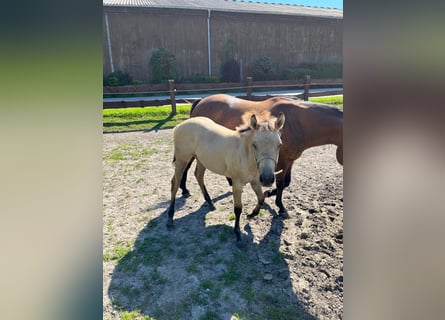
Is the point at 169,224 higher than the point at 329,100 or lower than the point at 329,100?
lower

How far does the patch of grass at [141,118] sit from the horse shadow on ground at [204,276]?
21.3 feet

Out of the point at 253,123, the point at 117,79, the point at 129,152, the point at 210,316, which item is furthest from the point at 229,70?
the point at 210,316

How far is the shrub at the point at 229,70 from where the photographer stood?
20.4 metres

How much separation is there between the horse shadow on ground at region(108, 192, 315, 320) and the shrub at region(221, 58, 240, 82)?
17.5 m

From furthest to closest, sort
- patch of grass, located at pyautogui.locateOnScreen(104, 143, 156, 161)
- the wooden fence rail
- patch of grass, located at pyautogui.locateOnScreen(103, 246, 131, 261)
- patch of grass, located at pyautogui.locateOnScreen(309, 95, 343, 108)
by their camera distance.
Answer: patch of grass, located at pyautogui.locateOnScreen(309, 95, 343, 108), the wooden fence rail, patch of grass, located at pyautogui.locateOnScreen(104, 143, 156, 161), patch of grass, located at pyautogui.locateOnScreen(103, 246, 131, 261)

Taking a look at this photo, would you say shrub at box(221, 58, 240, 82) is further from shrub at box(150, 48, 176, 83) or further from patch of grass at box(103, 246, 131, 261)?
patch of grass at box(103, 246, 131, 261)

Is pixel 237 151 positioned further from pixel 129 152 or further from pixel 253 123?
pixel 129 152

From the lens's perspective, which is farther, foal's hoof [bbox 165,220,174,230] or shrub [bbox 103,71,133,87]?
shrub [bbox 103,71,133,87]

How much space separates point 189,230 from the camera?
4020 mm

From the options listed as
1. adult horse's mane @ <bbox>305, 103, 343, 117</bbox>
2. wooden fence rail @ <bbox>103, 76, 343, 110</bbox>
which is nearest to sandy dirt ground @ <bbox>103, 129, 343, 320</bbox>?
adult horse's mane @ <bbox>305, 103, 343, 117</bbox>

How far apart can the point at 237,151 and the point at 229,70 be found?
17826mm

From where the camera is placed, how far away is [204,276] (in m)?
3.15

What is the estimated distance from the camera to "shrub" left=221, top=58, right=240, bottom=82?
66.9 feet

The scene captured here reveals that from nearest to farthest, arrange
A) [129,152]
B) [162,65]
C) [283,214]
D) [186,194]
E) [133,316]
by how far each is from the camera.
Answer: [133,316] → [283,214] → [186,194] → [129,152] → [162,65]
